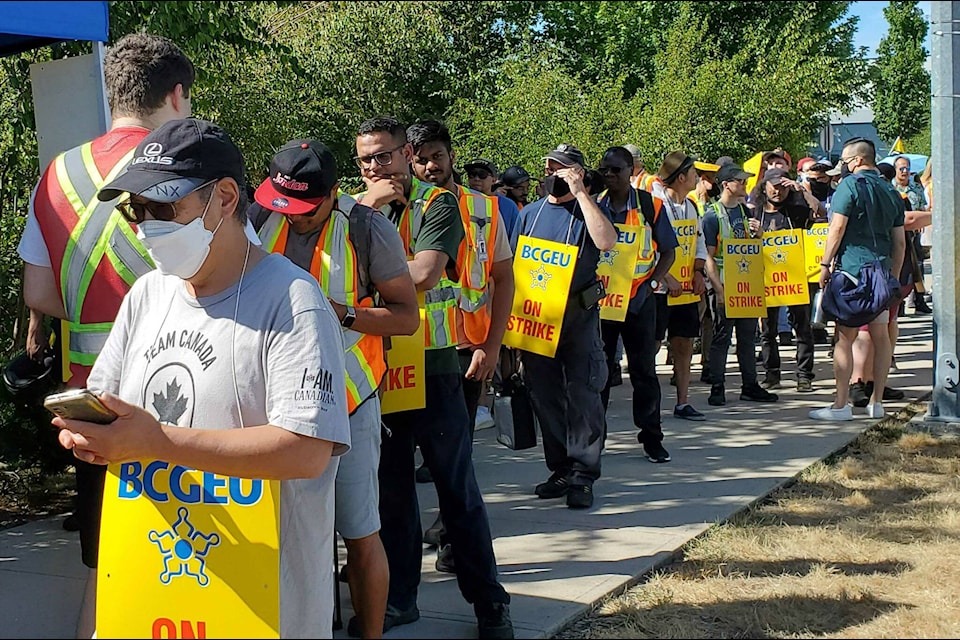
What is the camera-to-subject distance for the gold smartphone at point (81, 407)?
2.38 m

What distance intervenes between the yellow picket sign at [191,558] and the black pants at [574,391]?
4082 mm

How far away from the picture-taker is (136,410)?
2.48m

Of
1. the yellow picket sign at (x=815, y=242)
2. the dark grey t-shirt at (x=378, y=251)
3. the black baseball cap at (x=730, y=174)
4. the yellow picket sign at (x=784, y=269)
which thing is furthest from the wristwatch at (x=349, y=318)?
the yellow picket sign at (x=815, y=242)

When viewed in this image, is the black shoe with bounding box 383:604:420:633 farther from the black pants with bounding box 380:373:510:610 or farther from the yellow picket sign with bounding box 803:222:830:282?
the yellow picket sign with bounding box 803:222:830:282

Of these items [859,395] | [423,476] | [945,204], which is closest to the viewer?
[423,476]

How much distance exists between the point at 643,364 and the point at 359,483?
413cm

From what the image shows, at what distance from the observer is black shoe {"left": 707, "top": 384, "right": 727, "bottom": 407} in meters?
10.1

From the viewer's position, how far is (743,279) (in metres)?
10.2

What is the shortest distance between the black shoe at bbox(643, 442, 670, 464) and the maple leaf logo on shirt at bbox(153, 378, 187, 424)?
214 inches

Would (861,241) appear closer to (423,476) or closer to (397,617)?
(423,476)

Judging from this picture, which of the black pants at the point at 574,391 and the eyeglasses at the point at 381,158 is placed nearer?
the eyeglasses at the point at 381,158

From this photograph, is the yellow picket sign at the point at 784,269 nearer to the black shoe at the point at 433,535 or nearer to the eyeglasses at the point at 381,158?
the black shoe at the point at 433,535

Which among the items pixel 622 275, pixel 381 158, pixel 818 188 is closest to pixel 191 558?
pixel 381 158

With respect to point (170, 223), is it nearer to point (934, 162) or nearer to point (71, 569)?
point (71, 569)
